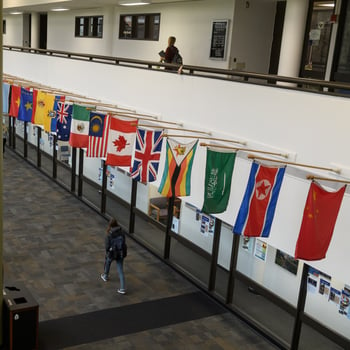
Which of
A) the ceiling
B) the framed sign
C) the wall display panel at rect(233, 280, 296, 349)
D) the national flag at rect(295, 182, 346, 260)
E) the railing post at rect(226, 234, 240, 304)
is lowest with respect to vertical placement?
the wall display panel at rect(233, 280, 296, 349)

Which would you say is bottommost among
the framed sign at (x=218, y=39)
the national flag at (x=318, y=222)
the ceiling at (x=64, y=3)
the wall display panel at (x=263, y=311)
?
the wall display panel at (x=263, y=311)

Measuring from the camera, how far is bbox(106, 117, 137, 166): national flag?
1114cm

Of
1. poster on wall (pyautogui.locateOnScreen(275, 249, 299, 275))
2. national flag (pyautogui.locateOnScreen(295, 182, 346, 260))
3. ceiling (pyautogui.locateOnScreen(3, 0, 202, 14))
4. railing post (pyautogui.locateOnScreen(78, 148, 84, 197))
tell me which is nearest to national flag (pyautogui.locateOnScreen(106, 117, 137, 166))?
poster on wall (pyautogui.locateOnScreen(275, 249, 299, 275))

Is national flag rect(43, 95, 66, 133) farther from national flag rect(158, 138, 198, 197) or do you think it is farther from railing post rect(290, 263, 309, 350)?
railing post rect(290, 263, 309, 350)

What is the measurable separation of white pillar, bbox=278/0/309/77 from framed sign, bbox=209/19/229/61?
100 inches

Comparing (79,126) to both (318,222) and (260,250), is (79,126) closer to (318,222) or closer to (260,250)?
(260,250)

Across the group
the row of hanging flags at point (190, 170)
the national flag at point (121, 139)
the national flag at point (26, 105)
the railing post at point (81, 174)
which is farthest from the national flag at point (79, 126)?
the national flag at point (26, 105)

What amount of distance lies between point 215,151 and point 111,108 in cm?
569

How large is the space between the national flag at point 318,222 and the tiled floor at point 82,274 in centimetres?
294

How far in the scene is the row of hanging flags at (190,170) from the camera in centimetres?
743

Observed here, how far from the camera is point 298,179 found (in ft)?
27.4

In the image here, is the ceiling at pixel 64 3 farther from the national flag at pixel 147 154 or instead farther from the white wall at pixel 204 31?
the national flag at pixel 147 154

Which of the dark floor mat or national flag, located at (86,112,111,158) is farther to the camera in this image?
national flag, located at (86,112,111,158)

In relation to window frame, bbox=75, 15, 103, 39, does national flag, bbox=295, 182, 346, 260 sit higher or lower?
lower
